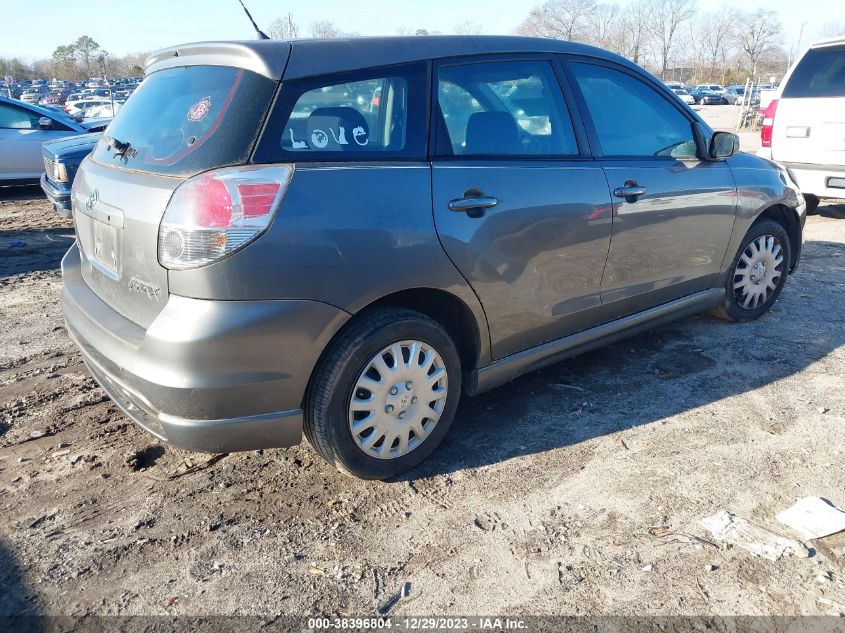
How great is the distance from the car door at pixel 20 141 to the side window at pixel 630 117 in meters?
9.51

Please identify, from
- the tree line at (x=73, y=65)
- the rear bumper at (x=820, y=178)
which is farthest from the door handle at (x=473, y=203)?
the tree line at (x=73, y=65)

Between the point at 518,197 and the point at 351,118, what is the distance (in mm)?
852

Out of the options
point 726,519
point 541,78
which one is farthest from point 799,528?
point 541,78

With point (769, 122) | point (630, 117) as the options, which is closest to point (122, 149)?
point (630, 117)

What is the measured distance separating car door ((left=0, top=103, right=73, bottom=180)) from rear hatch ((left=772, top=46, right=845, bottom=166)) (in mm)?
10307

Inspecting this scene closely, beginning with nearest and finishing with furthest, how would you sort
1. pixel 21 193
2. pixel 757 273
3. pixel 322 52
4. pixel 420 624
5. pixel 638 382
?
pixel 420 624, pixel 322 52, pixel 638 382, pixel 757 273, pixel 21 193

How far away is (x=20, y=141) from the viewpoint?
10.1 meters

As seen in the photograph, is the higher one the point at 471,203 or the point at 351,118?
the point at 351,118

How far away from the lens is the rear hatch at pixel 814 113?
7395 mm

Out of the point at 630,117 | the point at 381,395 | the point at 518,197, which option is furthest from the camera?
the point at 630,117

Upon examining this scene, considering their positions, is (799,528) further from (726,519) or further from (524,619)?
(524,619)

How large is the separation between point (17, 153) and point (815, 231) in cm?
1112

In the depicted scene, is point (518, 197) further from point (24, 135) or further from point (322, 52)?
point (24, 135)

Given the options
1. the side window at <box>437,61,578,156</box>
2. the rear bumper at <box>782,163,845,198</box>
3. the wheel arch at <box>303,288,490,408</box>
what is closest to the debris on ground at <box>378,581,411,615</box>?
the wheel arch at <box>303,288,490,408</box>
